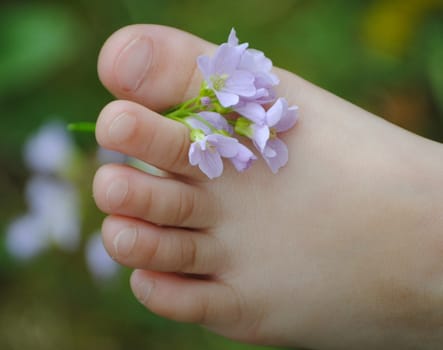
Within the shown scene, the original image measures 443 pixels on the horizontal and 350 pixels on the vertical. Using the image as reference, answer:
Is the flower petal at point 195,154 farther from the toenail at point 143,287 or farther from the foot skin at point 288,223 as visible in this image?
the toenail at point 143,287

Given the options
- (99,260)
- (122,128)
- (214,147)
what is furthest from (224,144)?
(99,260)

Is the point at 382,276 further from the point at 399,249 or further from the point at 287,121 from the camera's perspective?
the point at 287,121

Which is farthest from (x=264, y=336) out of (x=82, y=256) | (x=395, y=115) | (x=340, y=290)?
(x=395, y=115)

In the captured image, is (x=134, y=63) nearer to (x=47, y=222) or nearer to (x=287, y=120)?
(x=287, y=120)

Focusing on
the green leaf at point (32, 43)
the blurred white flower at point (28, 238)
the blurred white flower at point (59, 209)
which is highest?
the green leaf at point (32, 43)

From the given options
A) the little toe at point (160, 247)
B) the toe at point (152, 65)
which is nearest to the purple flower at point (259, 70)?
the toe at point (152, 65)

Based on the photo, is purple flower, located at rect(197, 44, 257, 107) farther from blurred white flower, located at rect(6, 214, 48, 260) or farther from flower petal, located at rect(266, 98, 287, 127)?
blurred white flower, located at rect(6, 214, 48, 260)

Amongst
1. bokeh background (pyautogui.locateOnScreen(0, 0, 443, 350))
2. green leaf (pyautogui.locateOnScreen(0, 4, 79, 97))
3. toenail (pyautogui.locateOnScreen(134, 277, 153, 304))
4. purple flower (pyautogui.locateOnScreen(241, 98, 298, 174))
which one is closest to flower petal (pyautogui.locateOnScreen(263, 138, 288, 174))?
purple flower (pyautogui.locateOnScreen(241, 98, 298, 174))
